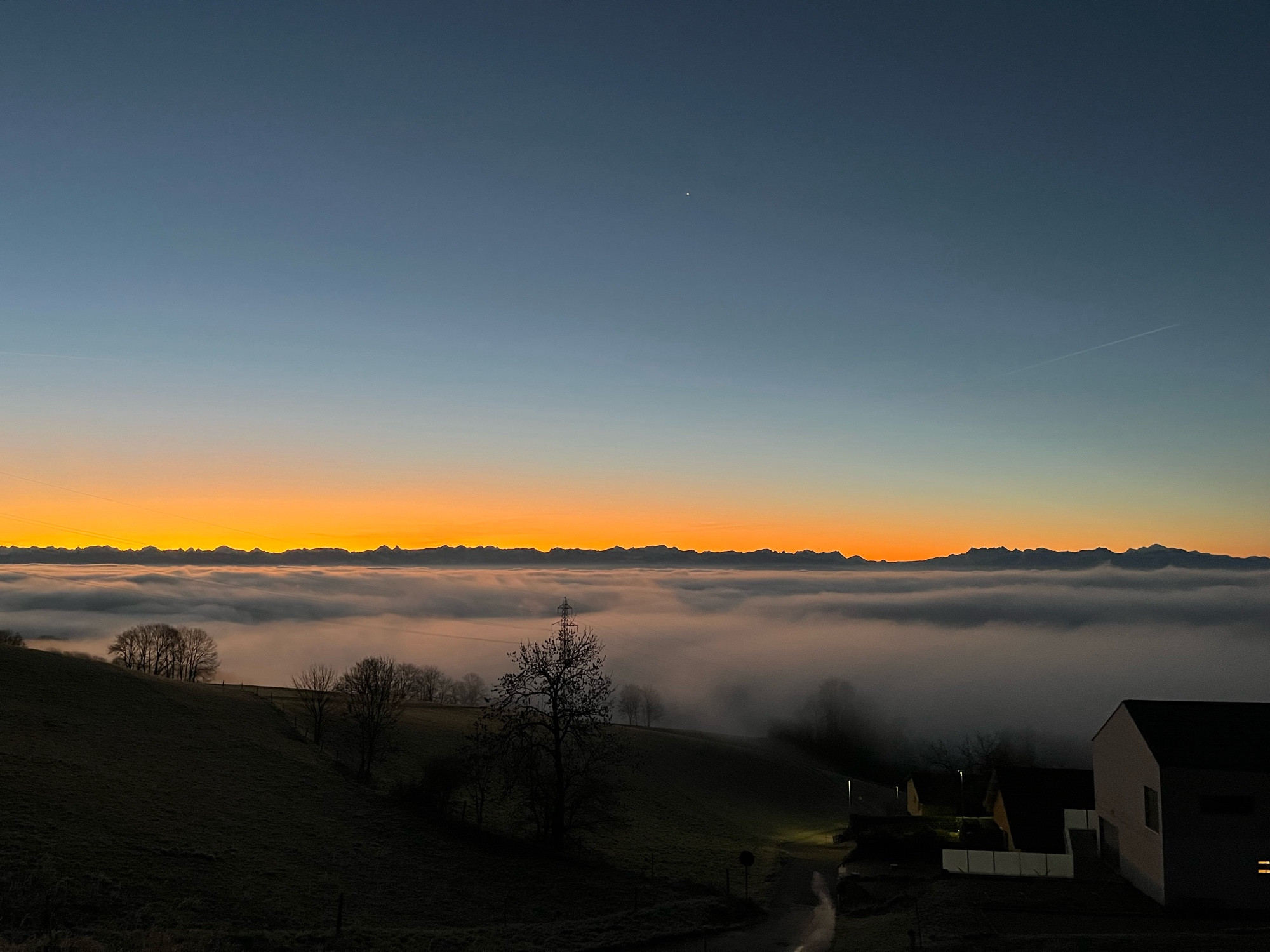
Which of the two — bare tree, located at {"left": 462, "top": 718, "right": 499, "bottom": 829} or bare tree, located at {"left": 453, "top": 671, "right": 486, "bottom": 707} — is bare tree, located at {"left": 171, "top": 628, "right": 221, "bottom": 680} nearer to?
bare tree, located at {"left": 453, "top": 671, "right": 486, "bottom": 707}

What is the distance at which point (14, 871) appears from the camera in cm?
2283

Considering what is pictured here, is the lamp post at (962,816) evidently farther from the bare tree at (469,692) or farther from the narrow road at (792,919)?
the bare tree at (469,692)

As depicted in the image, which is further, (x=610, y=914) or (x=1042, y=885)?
(x=1042, y=885)

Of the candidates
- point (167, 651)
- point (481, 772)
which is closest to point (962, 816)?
point (481, 772)

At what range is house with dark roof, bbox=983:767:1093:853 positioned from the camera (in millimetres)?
42000

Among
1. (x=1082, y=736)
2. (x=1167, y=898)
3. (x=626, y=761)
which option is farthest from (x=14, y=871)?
(x=1082, y=736)

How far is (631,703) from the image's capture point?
16688 cm

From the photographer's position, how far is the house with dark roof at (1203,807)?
27.1 m

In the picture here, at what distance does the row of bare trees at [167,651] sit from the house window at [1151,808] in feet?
359

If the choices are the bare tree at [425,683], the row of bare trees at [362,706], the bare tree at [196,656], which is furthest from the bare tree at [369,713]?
the bare tree at [425,683]

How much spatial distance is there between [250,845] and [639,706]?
145214mm

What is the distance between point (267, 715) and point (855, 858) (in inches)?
1563

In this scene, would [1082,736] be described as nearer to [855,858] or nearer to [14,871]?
[855,858]

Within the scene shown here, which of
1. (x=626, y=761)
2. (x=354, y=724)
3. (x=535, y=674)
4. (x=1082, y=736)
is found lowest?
(x=1082, y=736)
